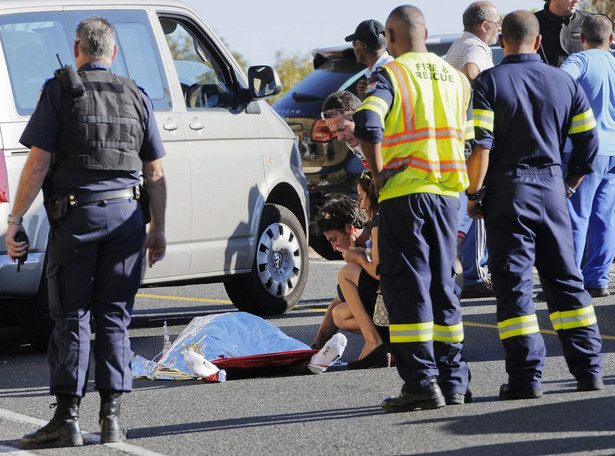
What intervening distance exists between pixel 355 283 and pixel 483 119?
1.55 meters

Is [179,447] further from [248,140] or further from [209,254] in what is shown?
[248,140]

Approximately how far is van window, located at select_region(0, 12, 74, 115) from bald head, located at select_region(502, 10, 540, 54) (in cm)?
300

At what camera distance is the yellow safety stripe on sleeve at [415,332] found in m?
5.82

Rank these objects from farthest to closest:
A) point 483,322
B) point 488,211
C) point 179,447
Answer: point 483,322
point 488,211
point 179,447

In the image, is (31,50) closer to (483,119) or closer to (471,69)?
(471,69)

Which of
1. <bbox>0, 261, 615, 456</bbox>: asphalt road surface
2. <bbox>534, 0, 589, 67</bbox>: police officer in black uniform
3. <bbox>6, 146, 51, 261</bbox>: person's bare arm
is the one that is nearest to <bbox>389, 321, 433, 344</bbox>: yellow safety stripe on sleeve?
<bbox>0, 261, 615, 456</bbox>: asphalt road surface

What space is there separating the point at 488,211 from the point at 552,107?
23.0 inches

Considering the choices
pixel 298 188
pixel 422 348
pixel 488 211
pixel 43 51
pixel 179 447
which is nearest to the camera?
pixel 179 447

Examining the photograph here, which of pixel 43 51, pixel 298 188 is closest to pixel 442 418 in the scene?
A: pixel 43 51

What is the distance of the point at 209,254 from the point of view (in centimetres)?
886

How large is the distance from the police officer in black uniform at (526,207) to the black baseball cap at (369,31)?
7.32ft

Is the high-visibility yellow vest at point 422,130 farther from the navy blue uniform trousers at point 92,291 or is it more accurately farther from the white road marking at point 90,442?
the white road marking at point 90,442

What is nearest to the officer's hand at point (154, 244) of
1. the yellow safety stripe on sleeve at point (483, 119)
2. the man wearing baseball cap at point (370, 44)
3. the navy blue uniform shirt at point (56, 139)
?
the navy blue uniform shirt at point (56, 139)

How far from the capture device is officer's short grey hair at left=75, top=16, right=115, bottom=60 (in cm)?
558
